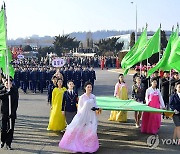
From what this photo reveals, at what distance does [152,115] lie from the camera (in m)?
10.5

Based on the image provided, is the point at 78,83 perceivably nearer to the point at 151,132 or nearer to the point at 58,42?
the point at 151,132

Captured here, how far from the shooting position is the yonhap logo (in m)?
9.20

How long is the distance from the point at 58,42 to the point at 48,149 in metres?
51.2

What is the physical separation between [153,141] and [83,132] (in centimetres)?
230

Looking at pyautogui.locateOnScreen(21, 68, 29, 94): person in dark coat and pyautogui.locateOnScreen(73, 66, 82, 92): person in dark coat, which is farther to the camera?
pyautogui.locateOnScreen(73, 66, 82, 92): person in dark coat

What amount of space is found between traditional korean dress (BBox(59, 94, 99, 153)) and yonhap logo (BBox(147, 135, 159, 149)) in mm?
1659

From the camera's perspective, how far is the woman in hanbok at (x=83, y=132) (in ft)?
27.2

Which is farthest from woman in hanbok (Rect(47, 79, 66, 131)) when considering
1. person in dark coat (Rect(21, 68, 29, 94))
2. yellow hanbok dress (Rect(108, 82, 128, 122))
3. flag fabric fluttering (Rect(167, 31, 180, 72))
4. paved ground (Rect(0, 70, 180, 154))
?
person in dark coat (Rect(21, 68, 29, 94))

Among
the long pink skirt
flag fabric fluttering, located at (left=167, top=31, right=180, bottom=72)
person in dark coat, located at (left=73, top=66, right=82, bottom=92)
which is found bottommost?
the long pink skirt

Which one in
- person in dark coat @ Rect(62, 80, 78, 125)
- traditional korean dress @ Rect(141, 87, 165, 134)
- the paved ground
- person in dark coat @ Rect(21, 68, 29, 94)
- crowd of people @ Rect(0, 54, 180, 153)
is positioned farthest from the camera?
person in dark coat @ Rect(21, 68, 29, 94)

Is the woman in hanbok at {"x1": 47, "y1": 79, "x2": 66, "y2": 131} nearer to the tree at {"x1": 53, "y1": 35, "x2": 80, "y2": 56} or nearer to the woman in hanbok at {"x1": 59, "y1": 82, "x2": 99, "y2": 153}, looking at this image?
the woman in hanbok at {"x1": 59, "y1": 82, "x2": 99, "y2": 153}

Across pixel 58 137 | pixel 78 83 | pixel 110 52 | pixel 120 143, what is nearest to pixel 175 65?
pixel 120 143

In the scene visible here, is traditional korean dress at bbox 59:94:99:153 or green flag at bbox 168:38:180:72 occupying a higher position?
green flag at bbox 168:38:180:72

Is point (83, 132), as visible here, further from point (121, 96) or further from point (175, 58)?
point (121, 96)
